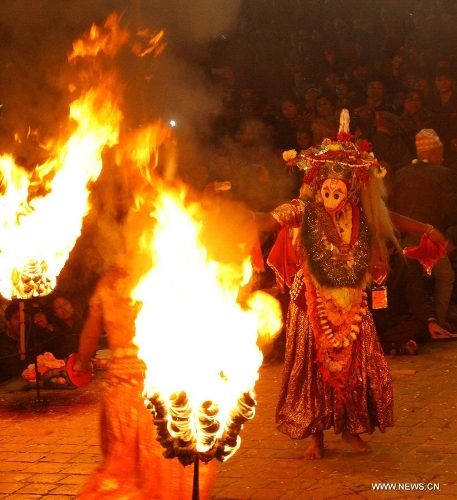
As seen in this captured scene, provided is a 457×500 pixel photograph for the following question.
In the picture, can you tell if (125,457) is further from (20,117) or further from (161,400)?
(20,117)

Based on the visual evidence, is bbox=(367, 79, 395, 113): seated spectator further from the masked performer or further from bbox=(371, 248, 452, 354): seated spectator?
the masked performer

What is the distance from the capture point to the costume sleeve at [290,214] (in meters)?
5.69

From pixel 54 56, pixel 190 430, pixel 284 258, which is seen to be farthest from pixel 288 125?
pixel 190 430

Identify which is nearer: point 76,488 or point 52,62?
point 76,488

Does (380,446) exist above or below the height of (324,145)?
below

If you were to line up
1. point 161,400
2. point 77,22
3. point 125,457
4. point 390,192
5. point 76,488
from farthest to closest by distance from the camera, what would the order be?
point 77,22
point 390,192
point 76,488
point 125,457
point 161,400

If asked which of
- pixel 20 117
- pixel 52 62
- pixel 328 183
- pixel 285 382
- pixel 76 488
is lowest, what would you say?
pixel 76 488

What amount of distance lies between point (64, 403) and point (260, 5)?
24.3 feet

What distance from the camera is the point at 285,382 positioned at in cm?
578

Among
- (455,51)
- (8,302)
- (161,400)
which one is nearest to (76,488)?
(161,400)

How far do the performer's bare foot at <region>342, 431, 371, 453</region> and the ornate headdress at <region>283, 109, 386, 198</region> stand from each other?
153 centimetres

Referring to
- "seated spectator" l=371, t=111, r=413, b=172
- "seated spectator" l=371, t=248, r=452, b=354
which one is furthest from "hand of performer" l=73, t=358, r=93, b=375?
"seated spectator" l=371, t=111, r=413, b=172

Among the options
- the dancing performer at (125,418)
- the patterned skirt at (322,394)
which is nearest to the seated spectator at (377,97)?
the patterned skirt at (322,394)

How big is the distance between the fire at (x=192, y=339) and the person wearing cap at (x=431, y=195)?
5.73m
